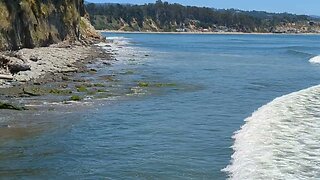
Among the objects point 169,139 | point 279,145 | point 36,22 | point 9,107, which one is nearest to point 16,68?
point 9,107

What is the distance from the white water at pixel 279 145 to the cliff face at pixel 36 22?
27378 millimetres

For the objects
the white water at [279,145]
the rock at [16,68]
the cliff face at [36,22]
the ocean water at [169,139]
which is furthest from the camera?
the cliff face at [36,22]

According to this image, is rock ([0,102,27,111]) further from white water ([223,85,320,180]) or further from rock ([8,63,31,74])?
rock ([8,63,31,74])

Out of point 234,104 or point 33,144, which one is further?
point 234,104

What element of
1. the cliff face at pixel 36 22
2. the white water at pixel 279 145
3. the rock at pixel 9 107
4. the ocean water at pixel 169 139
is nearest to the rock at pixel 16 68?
the ocean water at pixel 169 139

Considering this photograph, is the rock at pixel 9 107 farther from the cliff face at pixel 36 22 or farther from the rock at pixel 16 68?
the cliff face at pixel 36 22

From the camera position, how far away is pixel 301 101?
2184cm

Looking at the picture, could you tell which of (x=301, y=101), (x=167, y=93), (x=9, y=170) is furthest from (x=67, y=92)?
(x=9, y=170)

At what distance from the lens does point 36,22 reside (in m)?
53.7

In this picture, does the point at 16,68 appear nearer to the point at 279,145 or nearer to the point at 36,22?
the point at 279,145

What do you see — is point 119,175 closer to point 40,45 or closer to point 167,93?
point 167,93

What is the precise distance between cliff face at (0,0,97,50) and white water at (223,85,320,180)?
89.8 ft

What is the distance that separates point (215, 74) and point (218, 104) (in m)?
16.1

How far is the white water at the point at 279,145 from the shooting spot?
11133 mm
